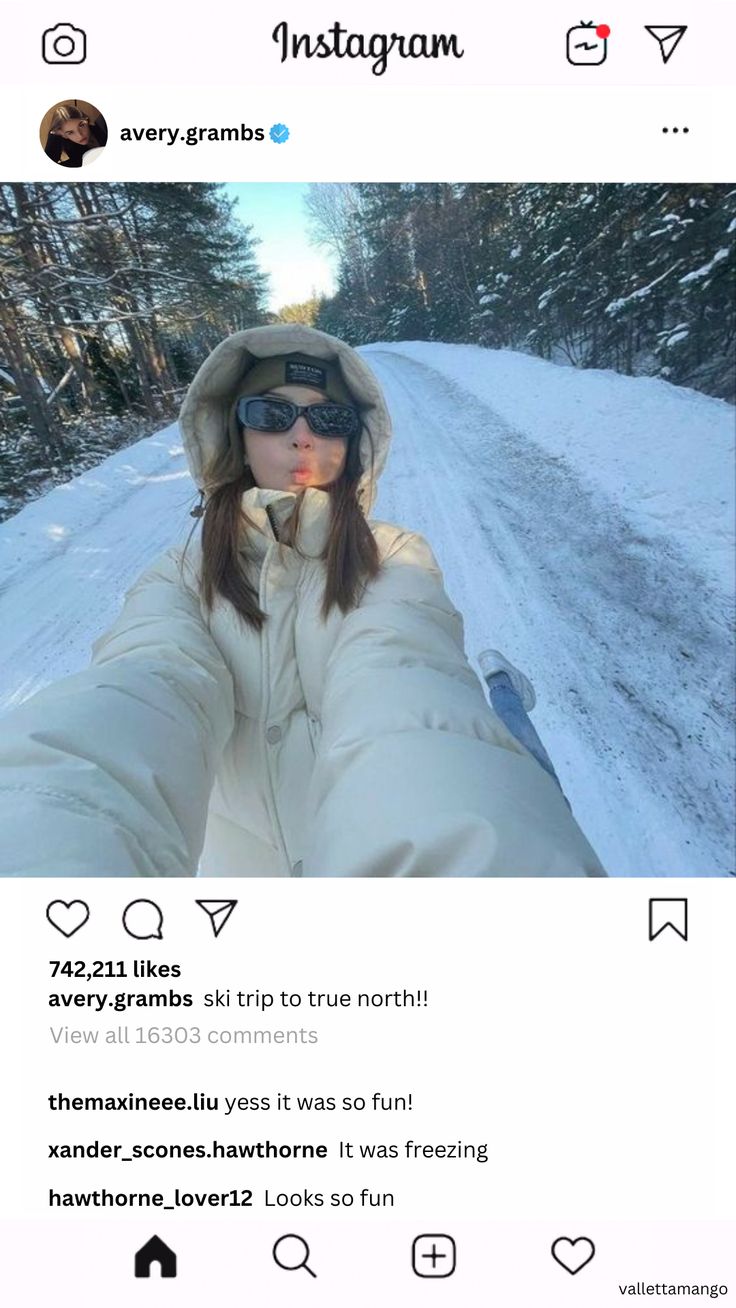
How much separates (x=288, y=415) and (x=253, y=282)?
1.61m

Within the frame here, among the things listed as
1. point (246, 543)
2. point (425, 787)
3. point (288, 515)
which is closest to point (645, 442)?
point (288, 515)

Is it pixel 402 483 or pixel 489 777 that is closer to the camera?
pixel 489 777

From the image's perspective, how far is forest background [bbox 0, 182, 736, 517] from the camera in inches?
76.2
